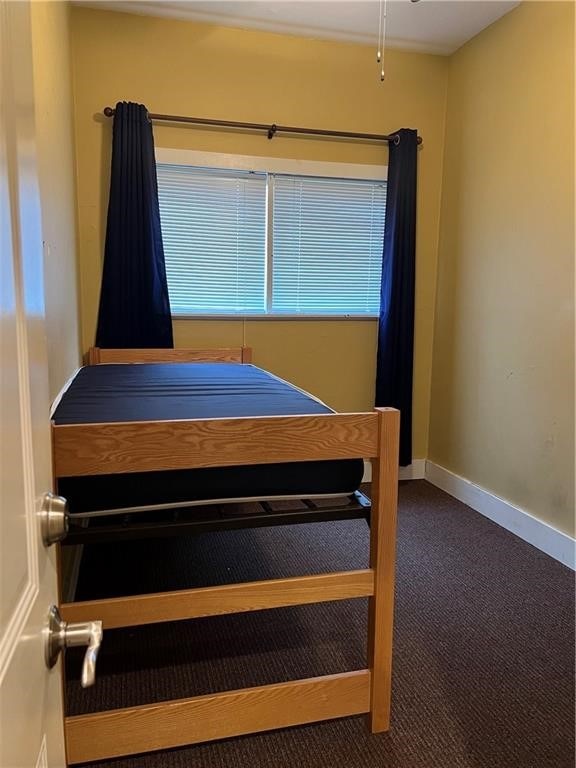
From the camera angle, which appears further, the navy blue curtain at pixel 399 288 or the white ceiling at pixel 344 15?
the navy blue curtain at pixel 399 288

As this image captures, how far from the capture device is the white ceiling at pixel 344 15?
110 inches

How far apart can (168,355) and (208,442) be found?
5.85 ft

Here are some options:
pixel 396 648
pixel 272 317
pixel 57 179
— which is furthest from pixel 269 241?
pixel 396 648

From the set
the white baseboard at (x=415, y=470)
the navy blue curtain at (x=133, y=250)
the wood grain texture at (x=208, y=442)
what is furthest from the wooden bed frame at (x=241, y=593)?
the white baseboard at (x=415, y=470)

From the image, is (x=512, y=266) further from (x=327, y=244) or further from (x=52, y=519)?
(x=52, y=519)

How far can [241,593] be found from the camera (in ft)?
4.46

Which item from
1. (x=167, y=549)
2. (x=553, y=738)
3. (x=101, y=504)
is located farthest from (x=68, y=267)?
(x=553, y=738)

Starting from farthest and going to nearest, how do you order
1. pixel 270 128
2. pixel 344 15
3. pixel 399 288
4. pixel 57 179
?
1. pixel 399 288
2. pixel 270 128
3. pixel 344 15
4. pixel 57 179

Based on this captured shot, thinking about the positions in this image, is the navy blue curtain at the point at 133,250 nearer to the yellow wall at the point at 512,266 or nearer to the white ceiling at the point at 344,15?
the white ceiling at the point at 344,15

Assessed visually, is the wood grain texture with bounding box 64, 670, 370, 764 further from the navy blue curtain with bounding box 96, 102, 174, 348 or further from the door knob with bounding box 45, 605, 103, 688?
the navy blue curtain with bounding box 96, 102, 174, 348

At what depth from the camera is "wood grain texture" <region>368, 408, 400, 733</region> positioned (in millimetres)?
1413

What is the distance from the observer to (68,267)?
2502 millimetres

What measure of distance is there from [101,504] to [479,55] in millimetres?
3113

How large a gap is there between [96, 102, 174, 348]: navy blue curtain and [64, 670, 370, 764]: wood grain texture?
2058 mm
